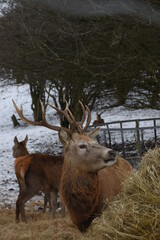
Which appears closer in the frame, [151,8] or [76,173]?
[76,173]

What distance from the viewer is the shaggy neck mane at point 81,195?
6.06m

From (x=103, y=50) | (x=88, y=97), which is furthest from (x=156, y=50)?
(x=88, y=97)

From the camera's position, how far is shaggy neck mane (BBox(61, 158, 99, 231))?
A: 606 cm

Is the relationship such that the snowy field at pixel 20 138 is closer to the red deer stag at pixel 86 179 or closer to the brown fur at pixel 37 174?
the brown fur at pixel 37 174

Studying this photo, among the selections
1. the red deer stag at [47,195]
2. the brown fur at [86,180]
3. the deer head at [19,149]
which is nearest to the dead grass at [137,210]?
the brown fur at [86,180]

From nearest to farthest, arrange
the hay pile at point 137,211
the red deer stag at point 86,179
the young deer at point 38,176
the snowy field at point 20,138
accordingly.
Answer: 1. the hay pile at point 137,211
2. the red deer stag at point 86,179
3. the young deer at point 38,176
4. the snowy field at point 20,138

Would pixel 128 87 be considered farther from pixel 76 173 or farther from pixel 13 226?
pixel 76 173

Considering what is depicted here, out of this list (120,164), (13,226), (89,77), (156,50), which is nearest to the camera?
(120,164)

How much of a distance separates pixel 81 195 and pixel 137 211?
2.52m

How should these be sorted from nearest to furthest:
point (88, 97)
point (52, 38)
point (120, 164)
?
point (120, 164), point (52, 38), point (88, 97)

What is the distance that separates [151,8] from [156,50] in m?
1.49

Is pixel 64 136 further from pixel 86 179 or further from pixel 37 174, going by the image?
pixel 37 174

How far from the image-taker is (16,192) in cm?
1237

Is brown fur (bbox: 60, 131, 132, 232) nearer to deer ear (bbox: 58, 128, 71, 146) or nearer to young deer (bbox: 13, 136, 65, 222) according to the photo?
deer ear (bbox: 58, 128, 71, 146)
